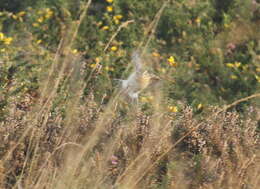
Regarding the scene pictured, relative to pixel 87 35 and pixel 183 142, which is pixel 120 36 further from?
pixel 183 142

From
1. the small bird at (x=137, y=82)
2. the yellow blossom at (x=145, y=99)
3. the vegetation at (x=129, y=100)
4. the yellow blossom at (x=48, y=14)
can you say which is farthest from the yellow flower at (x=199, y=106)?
the yellow blossom at (x=48, y=14)

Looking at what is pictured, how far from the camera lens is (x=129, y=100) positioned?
461 centimetres

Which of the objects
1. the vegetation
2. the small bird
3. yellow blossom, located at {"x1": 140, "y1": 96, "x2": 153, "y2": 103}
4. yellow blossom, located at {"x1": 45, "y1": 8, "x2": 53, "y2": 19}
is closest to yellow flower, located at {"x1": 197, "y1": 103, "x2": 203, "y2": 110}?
the vegetation

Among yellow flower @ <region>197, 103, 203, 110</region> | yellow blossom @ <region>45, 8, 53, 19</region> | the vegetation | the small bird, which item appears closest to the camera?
the vegetation

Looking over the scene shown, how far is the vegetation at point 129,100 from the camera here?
3305 millimetres

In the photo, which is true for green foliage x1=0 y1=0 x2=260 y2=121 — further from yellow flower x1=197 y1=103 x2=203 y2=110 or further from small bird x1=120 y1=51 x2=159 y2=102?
small bird x1=120 y1=51 x2=159 y2=102

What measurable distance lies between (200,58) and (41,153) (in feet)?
9.87

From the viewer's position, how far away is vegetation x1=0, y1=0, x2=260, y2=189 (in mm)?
3305

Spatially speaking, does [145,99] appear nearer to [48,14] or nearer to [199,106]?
[199,106]

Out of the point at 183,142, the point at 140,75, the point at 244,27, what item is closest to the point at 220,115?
the point at 183,142

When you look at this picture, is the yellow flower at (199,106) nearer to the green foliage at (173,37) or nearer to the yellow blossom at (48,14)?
the green foliage at (173,37)

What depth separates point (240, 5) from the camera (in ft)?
21.8

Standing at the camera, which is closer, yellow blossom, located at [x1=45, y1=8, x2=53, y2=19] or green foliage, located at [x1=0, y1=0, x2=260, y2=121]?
green foliage, located at [x1=0, y1=0, x2=260, y2=121]

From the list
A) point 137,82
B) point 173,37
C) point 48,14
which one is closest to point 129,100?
point 137,82
